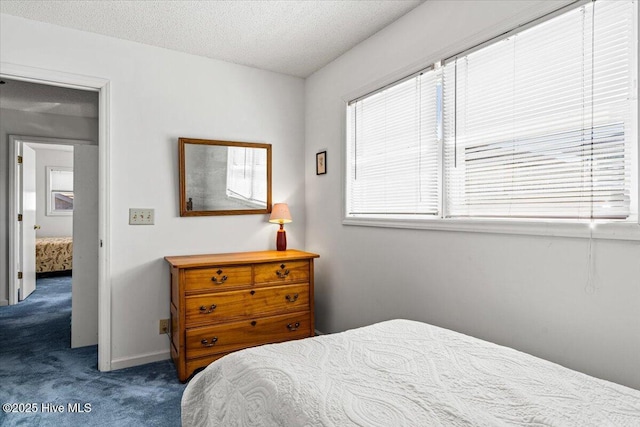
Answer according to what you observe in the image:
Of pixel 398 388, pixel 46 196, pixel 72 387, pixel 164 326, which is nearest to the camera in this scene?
pixel 398 388

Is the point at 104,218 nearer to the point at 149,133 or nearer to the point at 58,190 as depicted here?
the point at 149,133

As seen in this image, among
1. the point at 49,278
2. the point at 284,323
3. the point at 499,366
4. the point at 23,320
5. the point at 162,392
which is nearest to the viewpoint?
the point at 499,366

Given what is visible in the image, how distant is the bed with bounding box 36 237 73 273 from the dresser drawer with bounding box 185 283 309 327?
16.0 feet

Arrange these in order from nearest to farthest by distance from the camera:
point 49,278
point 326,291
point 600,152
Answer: point 600,152
point 326,291
point 49,278

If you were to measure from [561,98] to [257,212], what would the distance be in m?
2.38

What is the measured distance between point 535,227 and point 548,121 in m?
0.48

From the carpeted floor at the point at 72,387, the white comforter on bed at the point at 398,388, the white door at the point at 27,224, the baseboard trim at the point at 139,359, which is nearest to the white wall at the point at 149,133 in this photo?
the baseboard trim at the point at 139,359

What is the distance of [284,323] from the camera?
114 inches

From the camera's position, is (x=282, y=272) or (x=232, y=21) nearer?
(x=232, y=21)

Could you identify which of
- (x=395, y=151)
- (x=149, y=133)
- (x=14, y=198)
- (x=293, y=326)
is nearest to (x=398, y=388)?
(x=395, y=151)

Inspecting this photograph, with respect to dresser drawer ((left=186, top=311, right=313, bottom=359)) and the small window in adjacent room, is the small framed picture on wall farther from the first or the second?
the small window in adjacent room

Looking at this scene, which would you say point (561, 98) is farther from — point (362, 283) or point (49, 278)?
point (49, 278)

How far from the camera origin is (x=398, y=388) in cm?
115

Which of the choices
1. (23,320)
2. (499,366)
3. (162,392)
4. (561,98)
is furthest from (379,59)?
(23,320)
